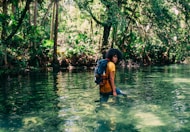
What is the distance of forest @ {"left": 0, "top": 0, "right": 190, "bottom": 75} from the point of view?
2261cm

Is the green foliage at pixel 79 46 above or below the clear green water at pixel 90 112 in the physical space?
above

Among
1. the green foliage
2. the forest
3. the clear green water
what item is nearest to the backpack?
the clear green water

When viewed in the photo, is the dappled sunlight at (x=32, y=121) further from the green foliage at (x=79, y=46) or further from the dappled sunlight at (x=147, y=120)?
the green foliage at (x=79, y=46)

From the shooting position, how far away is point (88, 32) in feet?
120

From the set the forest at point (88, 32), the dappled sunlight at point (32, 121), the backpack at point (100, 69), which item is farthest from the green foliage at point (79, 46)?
the dappled sunlight at point (32, 121)

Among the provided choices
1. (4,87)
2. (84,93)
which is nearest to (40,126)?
(84,93)

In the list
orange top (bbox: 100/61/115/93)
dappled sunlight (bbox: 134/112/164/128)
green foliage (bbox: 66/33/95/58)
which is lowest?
dappled sunlight (bbox: 134/112/164/128)

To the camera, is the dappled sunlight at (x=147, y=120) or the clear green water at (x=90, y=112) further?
the dappled sunlight at (x=147, y=120)

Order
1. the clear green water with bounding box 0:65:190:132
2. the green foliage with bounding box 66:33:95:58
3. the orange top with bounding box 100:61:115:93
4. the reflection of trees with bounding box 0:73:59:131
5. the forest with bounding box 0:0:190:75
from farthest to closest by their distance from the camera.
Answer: the green foliage with bounding box 66:33:95:58 → the forest with bounding box 0:0:190:75 → the orange top with bounding box 100:61:115:93 → the reflection of trees with bounding box 0:73:59:131 → the clear green water with bounding box 0:65:190:132

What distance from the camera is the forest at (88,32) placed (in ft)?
74.2

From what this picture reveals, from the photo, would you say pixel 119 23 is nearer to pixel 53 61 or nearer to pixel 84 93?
pixel 53 61

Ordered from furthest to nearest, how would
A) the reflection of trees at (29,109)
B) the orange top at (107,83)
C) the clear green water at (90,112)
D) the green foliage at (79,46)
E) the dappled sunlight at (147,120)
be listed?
the green foliage at (79,46) < the orange top at (107,83) < the dappled sunlight at (147,120) < the reflection of trees at (29,109) < the clear green water at (90,112)

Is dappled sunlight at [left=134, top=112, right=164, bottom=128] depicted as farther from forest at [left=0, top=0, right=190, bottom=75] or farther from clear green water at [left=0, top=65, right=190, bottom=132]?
forest at [left=0, top=0, right=190, bottom=75]

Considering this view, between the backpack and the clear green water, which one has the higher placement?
the backpack
